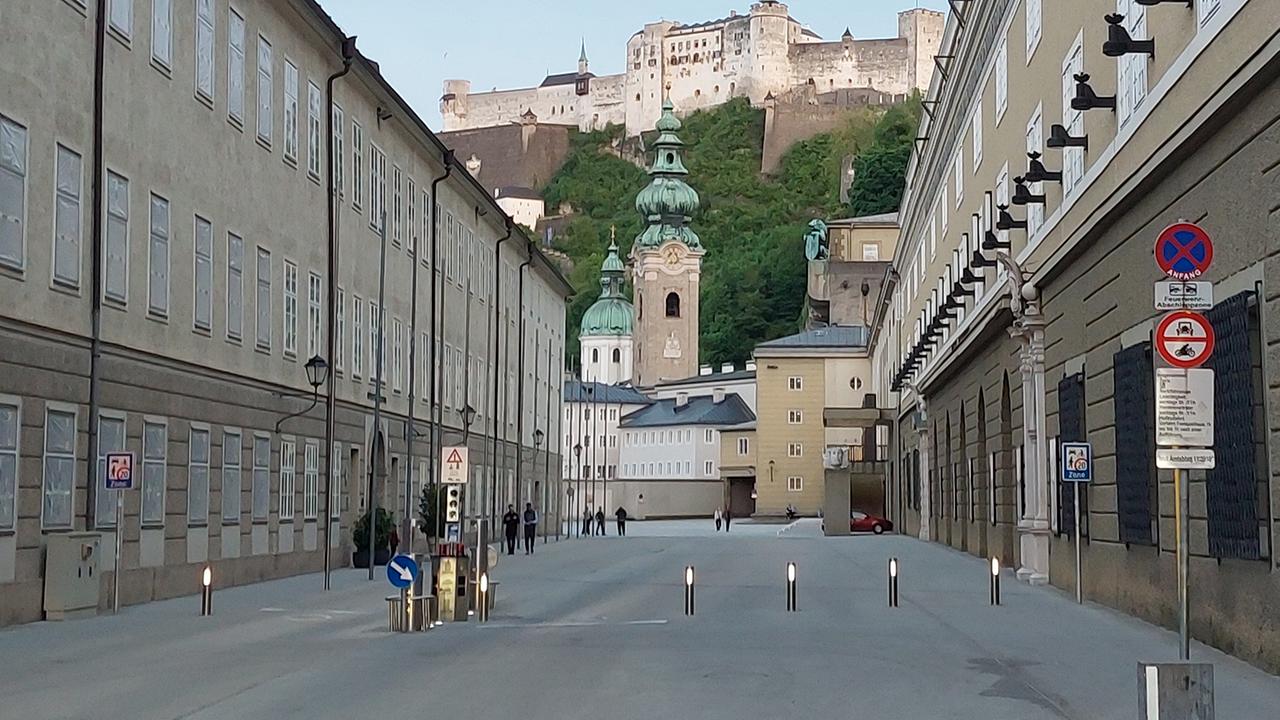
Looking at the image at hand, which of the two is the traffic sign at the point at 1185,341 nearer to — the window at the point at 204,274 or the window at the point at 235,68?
the window at the point at 204,274

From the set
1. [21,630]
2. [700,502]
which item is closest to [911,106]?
[700,502]

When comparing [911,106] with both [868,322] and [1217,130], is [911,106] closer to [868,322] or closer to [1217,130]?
[868,322]

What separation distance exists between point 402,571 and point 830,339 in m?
88.1

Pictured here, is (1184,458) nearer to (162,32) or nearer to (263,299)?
(162,32)

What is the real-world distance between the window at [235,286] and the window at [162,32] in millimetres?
4198

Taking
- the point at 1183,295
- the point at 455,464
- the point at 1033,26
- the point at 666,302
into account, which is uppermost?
the point at 666,302

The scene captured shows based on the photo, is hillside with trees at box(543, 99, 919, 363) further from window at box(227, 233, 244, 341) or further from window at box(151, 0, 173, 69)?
window at box(151, 0, 173, 69)

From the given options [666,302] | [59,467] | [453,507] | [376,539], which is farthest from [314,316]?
[666,302]

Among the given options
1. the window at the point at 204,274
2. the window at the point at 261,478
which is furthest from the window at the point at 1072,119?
the window at the point at 261,478

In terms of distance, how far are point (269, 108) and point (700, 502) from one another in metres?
98.1

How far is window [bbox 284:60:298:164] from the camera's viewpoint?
34.2 metres

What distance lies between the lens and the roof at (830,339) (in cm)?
10650

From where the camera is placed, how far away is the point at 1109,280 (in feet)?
72.9

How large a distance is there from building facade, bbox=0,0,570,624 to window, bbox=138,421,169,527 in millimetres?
49
